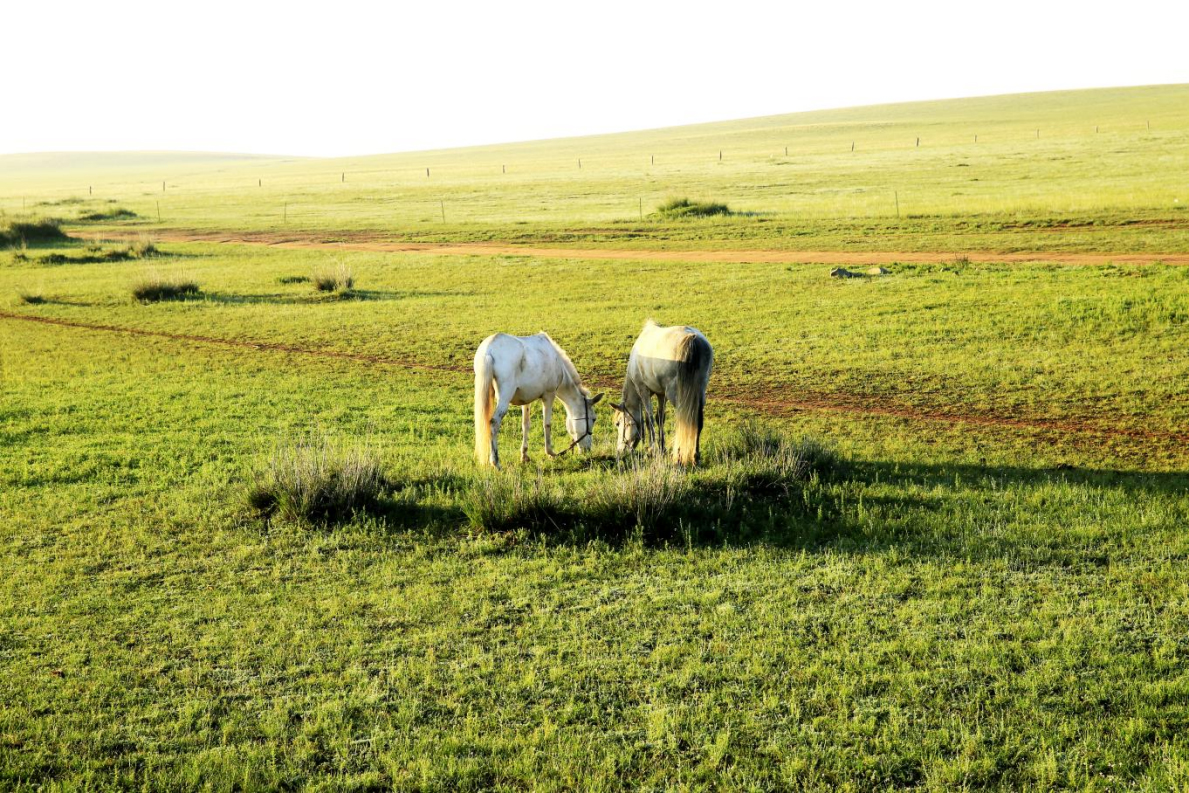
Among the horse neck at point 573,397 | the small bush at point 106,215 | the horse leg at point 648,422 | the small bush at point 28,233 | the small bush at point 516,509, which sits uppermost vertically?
the small bush at point 106,215

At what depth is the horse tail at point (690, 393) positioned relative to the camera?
11195 millimetres

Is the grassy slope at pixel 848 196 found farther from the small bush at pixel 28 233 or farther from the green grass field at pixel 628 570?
the green grass field at pixel 628 570

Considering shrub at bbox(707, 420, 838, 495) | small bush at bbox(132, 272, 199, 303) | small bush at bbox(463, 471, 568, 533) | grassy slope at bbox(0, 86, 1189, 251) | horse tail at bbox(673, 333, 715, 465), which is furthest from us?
grassy slope at bbox(0, 86, 1189, 251)

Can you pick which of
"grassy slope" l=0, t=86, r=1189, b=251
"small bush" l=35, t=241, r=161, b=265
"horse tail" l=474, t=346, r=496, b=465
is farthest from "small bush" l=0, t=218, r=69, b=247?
"horse tail" l=474, t=346, r=496, b=465

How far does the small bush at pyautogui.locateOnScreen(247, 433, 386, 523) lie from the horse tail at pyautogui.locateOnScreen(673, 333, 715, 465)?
340 cm

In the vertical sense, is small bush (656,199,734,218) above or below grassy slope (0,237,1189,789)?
above

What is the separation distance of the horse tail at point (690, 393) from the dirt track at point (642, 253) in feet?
59.3

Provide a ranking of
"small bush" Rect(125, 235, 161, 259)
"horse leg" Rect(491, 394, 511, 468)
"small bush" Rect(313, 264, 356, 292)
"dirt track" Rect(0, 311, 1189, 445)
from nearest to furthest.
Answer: "horse leg" Rect(491, 394, 511, 468), "dirt track" Rect(0, 311, 1189, 445), "small bush" Rect(313, 264, 356, 292), "small bush" Rect(125, 235, 161, 259)

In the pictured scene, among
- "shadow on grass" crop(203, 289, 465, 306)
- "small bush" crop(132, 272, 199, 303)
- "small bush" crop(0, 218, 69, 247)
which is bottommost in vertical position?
"shadow on grass" crop(203, 289, 465, 306)

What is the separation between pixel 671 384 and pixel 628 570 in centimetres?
329

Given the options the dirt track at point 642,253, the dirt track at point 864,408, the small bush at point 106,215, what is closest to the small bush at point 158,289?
the dirt track at point 864,408

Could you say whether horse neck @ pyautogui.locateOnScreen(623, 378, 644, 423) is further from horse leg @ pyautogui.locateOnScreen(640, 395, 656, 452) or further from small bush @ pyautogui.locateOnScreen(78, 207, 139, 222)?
small bush @ pyautogui.locateOnScreen(78, 207, 139, 222)

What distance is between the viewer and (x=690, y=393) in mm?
11234

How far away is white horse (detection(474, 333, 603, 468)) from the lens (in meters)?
11.5
